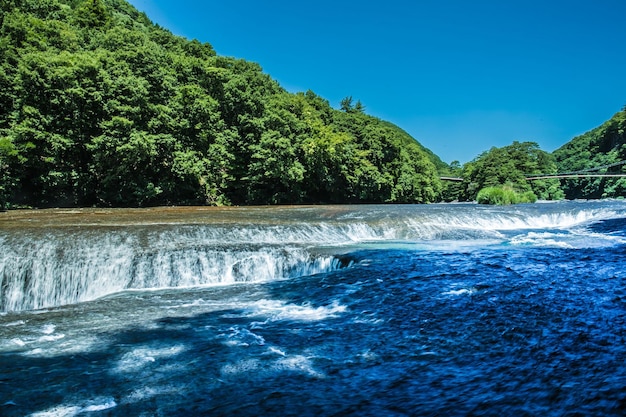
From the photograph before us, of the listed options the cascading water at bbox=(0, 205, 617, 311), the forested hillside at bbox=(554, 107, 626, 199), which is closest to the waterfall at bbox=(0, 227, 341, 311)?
the cascading water at bbox=(0, 205, 617, 311)

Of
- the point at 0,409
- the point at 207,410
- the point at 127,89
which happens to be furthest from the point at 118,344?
the point at 127,89

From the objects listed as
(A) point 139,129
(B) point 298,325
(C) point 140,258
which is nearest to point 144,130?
(A) point 139,129

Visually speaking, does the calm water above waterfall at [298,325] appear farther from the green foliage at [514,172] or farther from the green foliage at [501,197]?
the green foliage at [514,172]

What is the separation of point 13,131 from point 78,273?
19009mm

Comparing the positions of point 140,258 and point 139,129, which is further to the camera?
point 139,129

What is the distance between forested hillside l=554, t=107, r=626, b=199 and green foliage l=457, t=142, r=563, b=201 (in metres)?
5.98

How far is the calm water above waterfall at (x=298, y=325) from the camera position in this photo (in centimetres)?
461

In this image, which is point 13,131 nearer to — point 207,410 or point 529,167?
point 207,410

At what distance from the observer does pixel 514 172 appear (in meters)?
62.1

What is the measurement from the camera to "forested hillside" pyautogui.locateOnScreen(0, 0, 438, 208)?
25406mm

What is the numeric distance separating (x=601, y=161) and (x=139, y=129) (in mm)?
102262

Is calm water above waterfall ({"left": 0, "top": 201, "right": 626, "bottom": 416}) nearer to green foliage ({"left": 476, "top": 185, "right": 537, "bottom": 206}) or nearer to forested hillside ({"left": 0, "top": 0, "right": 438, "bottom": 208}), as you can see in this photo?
forested hillside ({"left": 0, "top": 0, "right": 438, "bottom": 208})

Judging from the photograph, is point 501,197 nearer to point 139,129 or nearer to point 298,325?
point 139,129

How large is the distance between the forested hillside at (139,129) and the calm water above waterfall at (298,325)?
1459 centimetres
